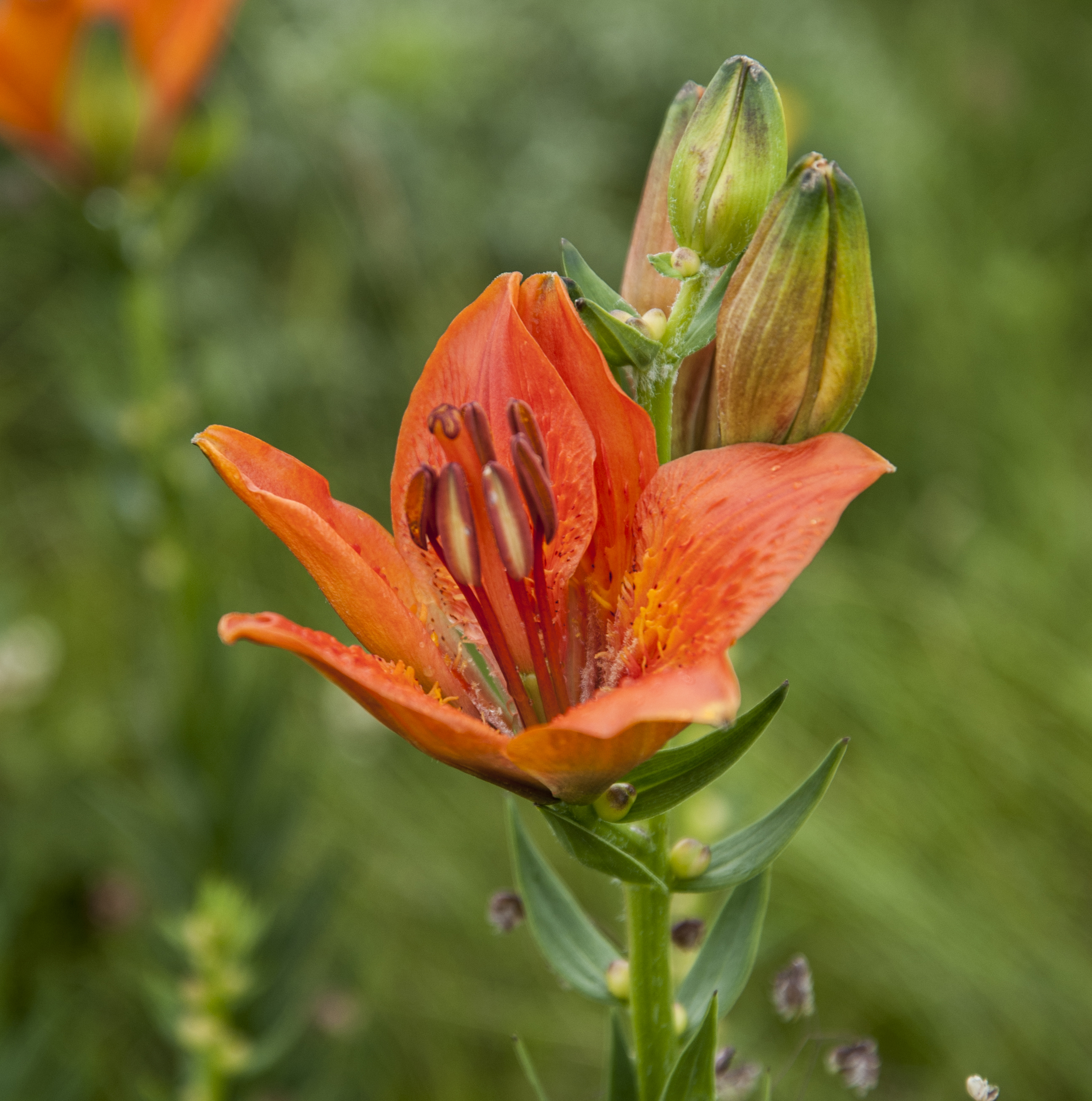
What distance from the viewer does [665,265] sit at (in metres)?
0.58

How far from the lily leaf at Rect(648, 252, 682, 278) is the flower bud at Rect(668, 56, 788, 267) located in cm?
2

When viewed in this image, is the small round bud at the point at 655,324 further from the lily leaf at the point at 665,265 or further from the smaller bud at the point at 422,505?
the smaller bud at the point at 422,505

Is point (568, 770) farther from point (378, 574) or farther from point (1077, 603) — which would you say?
point (1077, 603)

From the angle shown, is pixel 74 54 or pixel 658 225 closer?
pixel 658 225

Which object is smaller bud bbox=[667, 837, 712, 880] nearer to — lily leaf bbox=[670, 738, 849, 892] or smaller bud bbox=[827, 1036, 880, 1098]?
lily leaf bbox=[670, 738, 849, 892]

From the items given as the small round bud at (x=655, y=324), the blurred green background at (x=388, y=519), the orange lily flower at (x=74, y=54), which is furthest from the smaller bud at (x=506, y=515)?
the orange lily flower at (x=74, y=54)

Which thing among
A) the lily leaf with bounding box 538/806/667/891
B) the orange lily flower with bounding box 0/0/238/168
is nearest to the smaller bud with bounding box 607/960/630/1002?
the lily leaf with bounding box 538/806/667/891

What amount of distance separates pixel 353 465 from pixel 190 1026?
4.82 feet

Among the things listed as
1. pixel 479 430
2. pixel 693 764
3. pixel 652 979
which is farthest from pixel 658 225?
pixel 652 979

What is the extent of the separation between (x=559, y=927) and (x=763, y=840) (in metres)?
0.14

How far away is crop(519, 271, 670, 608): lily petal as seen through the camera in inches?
22.5

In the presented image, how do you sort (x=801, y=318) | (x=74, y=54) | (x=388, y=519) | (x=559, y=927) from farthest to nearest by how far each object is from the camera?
(x=388, y=519), (x=74, y=54), (x=559, y=927), (x=801, y=318)

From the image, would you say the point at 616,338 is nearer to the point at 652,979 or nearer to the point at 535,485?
the point at 535,485

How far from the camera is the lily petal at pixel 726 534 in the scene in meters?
0.50
